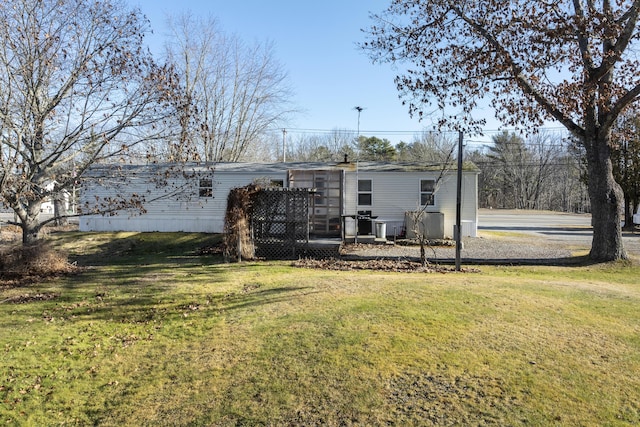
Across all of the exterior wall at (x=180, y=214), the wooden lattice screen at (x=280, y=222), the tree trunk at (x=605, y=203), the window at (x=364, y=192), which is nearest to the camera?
the tree trunk at (x=605, y=203)

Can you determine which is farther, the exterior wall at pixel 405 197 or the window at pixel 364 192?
the window at pixel 364 192

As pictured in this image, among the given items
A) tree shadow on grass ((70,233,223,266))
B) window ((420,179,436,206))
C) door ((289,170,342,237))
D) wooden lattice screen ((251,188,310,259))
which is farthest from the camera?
window ((420,179,436,206))

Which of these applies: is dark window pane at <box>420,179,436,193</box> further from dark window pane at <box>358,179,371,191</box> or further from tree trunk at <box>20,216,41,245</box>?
tree trunk at <box>20,216,41,245</box>

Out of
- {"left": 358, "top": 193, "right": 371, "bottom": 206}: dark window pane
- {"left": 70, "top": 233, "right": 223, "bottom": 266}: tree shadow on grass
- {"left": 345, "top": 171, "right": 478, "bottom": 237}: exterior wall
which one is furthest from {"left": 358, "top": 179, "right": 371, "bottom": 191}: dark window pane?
{"left": 70, "top": 233, "right": 223, "bottom": 266}: tree shadow on grass

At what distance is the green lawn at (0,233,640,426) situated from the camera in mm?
3441

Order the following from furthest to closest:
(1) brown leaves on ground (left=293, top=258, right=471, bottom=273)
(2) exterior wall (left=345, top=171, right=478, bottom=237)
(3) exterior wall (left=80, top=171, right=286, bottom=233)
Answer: (3) exterior wall (left=80, top=171, right=286, bottom=233), (2) exterior wall (left=345, top=171, right=478, bottom=237), (1) brown leaves on ground (left=293, top=258, right=471, bottom=273)

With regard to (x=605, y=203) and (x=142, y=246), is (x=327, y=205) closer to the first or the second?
(x=142, y=246)

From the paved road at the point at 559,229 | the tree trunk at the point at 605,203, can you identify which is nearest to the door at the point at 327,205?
the tree trunk at the point at 605,203

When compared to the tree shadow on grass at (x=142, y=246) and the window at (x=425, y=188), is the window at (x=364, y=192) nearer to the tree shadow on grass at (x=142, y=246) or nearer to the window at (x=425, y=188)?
the window at (x=425, y=188)

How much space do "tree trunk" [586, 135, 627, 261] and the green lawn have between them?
408 centimetres

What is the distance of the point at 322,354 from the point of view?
14.4 feet

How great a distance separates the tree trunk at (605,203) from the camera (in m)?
11.1

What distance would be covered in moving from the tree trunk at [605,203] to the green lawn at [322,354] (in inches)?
161

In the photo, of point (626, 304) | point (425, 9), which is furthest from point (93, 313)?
point (425, 9)
